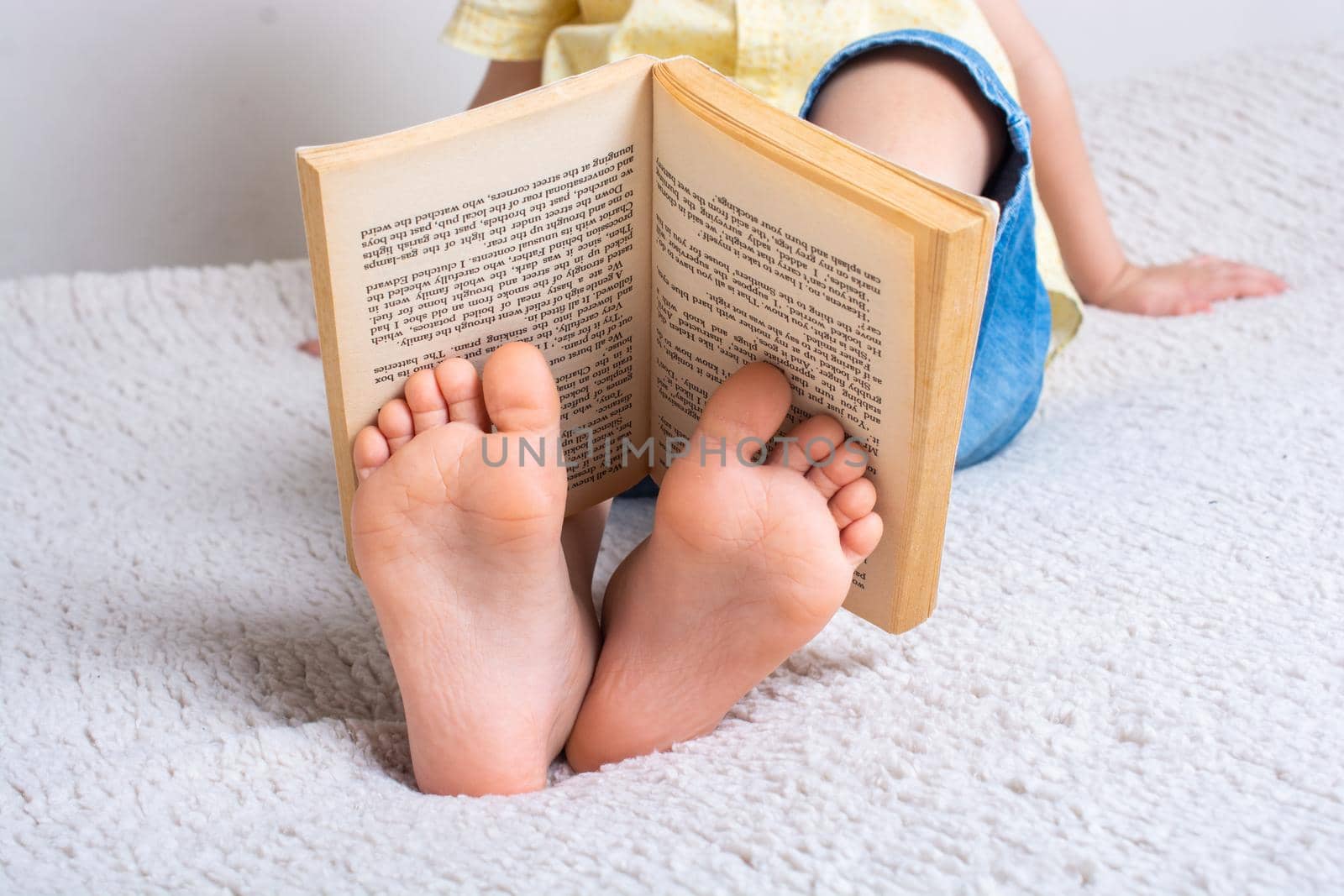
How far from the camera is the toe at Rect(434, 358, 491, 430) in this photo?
530 mm

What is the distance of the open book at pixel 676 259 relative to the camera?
1.57ft

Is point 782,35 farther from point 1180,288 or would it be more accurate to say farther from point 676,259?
point 1180,288

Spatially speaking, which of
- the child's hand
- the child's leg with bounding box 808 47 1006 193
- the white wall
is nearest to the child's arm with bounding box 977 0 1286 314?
the child's hand

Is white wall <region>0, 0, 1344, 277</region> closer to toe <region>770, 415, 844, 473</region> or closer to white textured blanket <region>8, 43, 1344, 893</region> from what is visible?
white textured blanket <region>8, 43, 1344, 893</region>

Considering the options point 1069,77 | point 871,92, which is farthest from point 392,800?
point 1069,77

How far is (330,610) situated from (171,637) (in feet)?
0.27

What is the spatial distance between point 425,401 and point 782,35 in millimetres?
375

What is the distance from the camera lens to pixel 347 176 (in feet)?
1.58

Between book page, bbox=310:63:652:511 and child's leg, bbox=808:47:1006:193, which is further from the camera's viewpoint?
child's leg, bbox=808:47:1006:193

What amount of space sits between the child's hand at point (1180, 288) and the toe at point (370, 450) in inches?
26.0

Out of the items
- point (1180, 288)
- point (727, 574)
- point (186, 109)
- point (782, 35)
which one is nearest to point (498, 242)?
point (727, 574)

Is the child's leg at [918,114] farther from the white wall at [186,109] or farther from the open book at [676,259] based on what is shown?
the white wall at [186,109]

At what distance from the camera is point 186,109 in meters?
1.27

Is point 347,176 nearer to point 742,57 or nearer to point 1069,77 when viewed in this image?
point 742,57
